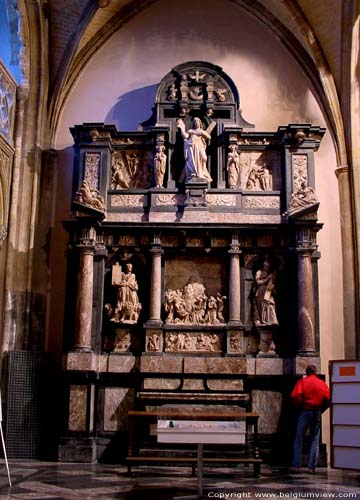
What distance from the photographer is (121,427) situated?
39.2ft

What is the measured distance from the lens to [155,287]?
40.7ft

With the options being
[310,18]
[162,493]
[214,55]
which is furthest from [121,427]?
[310,18]

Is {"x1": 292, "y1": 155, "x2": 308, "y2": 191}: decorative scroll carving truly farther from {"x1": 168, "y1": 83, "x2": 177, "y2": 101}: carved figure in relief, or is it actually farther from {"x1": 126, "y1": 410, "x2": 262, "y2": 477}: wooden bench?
{"x1": 126, "y1": 410, "x2": 262, "y2": 477}: wooden bench

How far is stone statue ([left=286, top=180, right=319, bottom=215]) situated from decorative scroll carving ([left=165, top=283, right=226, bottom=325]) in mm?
2001

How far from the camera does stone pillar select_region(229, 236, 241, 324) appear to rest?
486 inches

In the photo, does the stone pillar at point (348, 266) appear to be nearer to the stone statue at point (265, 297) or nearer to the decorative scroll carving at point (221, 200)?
the stone statue at point (265, 297)

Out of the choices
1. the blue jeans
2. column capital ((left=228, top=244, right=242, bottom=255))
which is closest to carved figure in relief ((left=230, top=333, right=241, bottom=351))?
column capital ((left=228, top=244, right=242, bottom=255))

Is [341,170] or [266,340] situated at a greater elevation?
[341,170]

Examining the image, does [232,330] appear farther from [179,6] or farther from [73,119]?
[179,6]

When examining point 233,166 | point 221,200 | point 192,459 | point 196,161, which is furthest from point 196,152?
point 192,459

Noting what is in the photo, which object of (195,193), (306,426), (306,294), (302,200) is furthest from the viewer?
(195,193)

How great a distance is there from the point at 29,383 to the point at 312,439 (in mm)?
5034

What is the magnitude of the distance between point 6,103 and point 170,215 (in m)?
3.73

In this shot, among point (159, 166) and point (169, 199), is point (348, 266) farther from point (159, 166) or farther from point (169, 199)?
point (159, 166)
